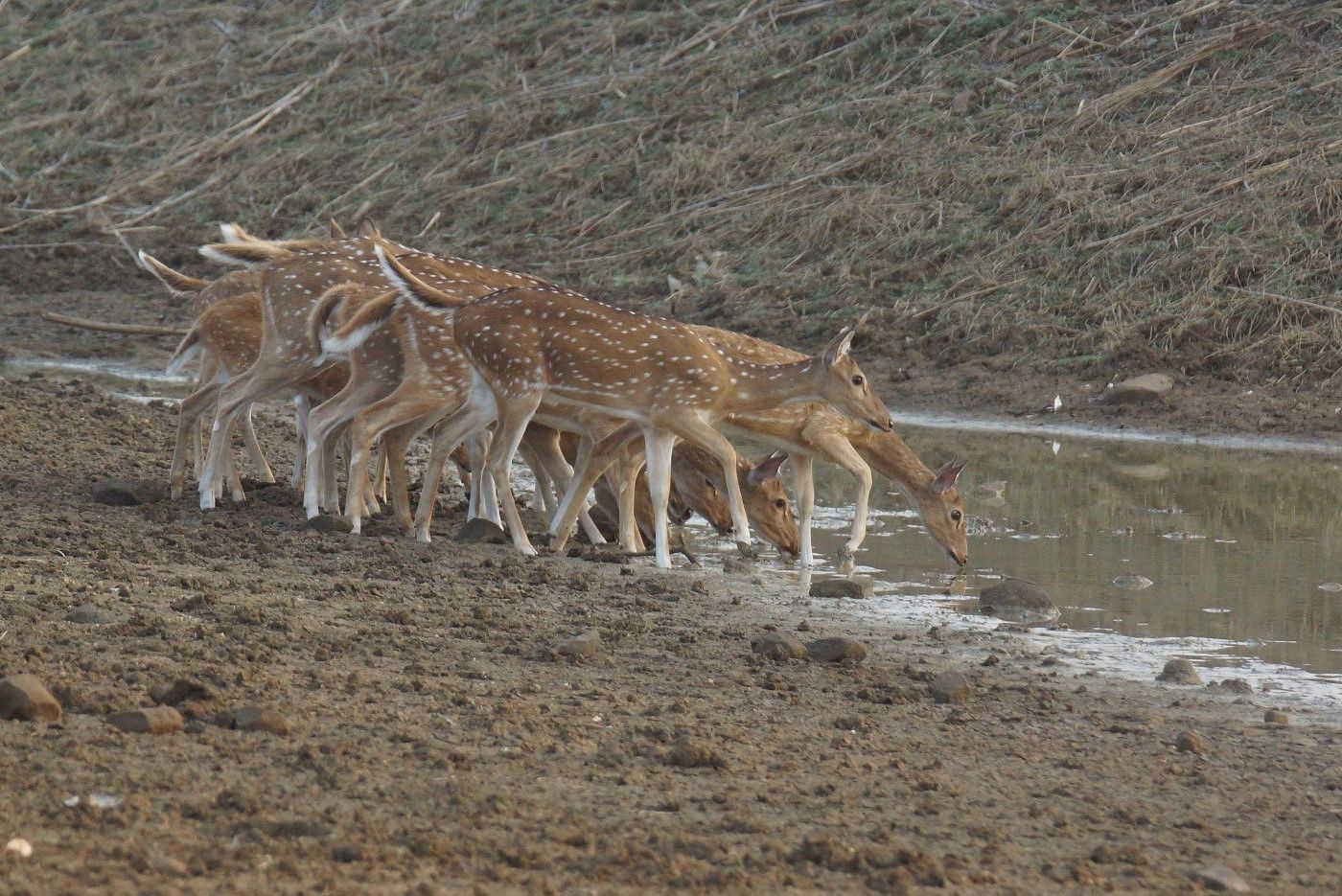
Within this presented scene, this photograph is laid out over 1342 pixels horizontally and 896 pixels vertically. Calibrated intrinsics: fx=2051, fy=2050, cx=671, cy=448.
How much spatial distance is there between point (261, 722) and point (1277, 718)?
334 cm

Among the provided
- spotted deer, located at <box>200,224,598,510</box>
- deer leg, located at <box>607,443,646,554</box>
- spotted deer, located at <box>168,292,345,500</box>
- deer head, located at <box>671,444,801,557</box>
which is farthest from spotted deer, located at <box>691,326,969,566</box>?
spotted deer, located at <box>168,292,345,500</box>

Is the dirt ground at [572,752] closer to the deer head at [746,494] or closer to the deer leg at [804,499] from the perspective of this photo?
the deer leg at [804,499]

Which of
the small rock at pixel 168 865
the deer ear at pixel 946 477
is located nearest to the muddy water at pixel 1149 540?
the deer ear at pixel 946 477

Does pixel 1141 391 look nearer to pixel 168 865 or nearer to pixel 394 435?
pixel 394 435

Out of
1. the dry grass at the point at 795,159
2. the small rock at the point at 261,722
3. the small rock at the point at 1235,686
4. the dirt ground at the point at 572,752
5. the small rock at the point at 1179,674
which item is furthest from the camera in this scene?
the dry grass at the point at 795,159

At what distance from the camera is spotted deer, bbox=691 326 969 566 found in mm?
11023

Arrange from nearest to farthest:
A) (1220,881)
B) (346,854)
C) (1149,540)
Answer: (346,854)
(1220,881)
(1149,540)

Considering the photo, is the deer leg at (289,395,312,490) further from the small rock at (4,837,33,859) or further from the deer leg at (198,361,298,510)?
the small rock at (4,837,33,859)

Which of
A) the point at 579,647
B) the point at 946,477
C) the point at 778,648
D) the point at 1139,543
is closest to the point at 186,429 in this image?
the point at 946,477

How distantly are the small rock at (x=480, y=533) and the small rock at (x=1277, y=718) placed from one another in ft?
14.5

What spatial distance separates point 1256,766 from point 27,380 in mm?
11863

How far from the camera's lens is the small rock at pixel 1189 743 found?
625 centimetres

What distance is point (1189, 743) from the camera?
6258mm

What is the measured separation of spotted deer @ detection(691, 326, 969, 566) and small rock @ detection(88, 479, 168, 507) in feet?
10.0
